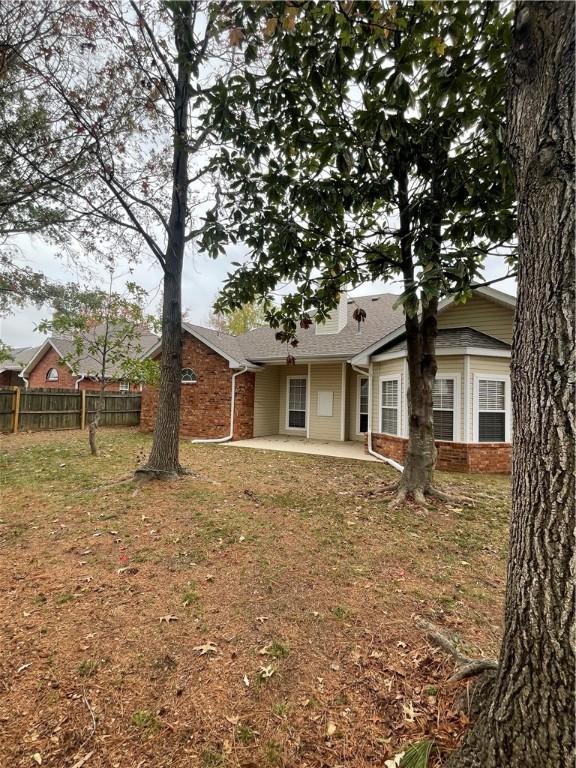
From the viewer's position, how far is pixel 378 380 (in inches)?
408

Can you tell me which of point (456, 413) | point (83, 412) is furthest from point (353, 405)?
point (83, 412)

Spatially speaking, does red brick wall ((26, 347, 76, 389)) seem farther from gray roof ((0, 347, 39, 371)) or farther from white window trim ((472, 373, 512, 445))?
white window trim ((472, 373, 512, 445))

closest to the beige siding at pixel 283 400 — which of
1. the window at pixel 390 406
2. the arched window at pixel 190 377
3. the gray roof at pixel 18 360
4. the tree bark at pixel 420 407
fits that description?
the arched window at pixel 190 377

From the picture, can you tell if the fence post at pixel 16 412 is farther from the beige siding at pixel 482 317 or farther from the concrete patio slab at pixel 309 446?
the beige siding at pixel 482 317

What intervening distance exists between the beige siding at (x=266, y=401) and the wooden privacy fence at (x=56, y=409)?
6.67 meters

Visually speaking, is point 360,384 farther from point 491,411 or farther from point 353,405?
point 491,411

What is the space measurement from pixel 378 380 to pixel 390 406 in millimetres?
963

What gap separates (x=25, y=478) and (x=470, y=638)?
7.55m

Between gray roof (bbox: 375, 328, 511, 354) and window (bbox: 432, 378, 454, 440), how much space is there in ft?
2.90

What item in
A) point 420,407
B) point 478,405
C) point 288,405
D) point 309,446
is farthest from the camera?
point 288,405

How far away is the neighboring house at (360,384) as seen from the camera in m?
8.27

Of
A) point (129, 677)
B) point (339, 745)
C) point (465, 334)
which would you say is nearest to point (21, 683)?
point (129, 677)

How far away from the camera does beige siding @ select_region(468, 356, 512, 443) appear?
323 inches

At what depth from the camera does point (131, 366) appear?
9.02m
